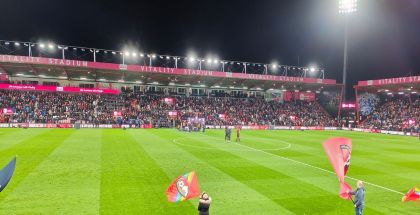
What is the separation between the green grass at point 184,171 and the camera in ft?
38.4

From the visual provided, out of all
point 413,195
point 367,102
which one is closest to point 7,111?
point 413,195

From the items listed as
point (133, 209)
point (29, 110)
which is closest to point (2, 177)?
point (133, 209)

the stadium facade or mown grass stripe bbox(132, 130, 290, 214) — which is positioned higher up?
the stadium facade

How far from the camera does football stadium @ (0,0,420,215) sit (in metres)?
12.0

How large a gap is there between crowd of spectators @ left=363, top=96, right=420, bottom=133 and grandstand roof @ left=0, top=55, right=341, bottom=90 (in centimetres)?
1079

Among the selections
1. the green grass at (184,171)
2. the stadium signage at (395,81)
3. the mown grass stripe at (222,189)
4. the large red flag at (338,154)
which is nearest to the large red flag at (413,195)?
the green grass at (184,171)

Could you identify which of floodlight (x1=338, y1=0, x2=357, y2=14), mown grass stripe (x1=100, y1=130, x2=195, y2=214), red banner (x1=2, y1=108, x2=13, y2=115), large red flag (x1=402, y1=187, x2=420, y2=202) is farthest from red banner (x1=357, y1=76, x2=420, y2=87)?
red banner (x1=2, y1=108, x2=13, y2=115)

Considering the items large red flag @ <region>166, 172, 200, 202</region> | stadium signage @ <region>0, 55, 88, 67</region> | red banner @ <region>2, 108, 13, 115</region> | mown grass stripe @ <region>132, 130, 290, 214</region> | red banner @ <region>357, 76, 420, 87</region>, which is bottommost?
mown grass stripe @ <region>132, 130, 290, 214</region>

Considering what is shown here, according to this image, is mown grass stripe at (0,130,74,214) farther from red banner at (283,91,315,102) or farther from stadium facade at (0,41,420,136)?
red banner at (283,91,315,102)

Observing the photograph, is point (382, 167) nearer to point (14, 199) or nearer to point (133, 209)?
point (133, 209)

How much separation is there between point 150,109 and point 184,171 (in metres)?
43.8

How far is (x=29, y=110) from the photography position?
2048 inches

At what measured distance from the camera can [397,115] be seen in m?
60.5

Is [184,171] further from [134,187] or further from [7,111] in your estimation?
[7,111]
